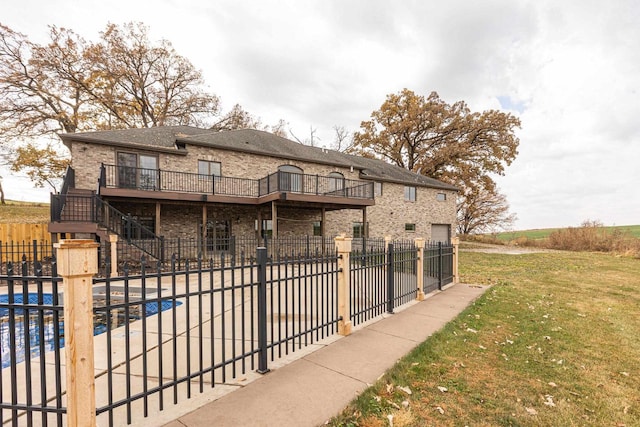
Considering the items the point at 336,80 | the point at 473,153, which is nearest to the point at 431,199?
the point at 473,153

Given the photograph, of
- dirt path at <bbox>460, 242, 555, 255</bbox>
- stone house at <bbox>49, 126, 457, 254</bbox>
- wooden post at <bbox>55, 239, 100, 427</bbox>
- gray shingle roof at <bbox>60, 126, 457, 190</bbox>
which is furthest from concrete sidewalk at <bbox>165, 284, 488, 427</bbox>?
dirt path at <bbox>460, 242, 555, 255</bbox>

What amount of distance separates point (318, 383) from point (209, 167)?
1543 centimetres

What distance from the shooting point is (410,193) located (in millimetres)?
25406

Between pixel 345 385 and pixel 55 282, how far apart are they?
285cm

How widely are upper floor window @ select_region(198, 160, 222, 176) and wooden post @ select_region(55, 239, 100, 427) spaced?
15139 mm

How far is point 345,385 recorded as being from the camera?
325 cm

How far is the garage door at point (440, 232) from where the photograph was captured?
27.0m

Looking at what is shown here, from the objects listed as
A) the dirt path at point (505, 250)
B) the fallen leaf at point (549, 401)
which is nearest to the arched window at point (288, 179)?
the fallen leaf at point (549, 401)

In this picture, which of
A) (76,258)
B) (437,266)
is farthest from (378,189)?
(76,258)

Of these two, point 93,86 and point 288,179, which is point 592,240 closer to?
point 288,179

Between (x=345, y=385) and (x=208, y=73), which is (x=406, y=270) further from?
(x=208, y=73)

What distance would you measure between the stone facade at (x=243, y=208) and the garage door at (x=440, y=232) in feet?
3.70

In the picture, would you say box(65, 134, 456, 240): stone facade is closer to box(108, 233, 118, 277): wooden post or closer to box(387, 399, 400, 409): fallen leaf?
box(108, 233, 118, 277): wooden post

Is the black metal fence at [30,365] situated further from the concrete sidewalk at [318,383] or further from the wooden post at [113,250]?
the wooden post at [113,250]
